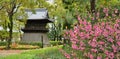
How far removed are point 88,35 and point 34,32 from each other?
3120 cm

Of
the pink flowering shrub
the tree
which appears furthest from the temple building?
the pink flowering shrub

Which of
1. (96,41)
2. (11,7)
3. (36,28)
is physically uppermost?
(96,41)

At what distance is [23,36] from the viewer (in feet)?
125

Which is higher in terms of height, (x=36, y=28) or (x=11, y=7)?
(x=11, y=7)

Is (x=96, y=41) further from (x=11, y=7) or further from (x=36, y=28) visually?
(x=36, y=28)

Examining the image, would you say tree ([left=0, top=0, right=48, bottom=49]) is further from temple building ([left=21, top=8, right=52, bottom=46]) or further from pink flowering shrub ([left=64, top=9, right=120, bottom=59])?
pink flowering shrub ([left=64, top=9, right=120, bottom=59])

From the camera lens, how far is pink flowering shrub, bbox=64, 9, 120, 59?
6352mm

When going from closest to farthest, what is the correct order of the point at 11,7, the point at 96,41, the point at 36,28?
the point at 96,41, the point at 11,7, the point at 36,28

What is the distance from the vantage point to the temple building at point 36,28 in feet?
121

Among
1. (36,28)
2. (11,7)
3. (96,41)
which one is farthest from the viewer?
(36,28)

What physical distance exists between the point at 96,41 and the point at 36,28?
30.7 metres

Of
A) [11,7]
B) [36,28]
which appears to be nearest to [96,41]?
[11,7]

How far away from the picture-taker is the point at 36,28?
121 feet

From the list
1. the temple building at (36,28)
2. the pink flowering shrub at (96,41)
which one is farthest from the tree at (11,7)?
the pink flowering shrub at (96,41)
